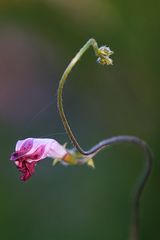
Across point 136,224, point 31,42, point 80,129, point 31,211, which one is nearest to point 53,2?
point 31,42

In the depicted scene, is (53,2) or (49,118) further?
(53,2)

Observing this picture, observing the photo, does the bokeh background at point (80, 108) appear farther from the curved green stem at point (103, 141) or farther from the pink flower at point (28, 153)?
the pink flower at point (28, 153)

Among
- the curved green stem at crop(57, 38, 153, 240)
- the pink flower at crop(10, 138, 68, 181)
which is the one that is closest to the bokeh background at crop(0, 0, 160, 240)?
the curved green stem at crop(57, 38, 153, 240)

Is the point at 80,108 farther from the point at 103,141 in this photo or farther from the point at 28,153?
the point at 28,153

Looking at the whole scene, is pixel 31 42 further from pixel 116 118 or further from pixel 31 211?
pixel 31 211

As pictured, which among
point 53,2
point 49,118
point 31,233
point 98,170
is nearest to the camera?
point 31,233

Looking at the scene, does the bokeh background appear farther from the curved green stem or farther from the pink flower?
the pink flower

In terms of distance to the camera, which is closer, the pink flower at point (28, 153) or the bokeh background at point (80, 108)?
the pink flower at point (28, 153)

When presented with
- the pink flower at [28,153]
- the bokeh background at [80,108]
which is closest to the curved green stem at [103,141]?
the pink flower at [28,153]

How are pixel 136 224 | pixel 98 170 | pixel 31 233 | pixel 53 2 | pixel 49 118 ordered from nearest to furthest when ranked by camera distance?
pixel 136 224 < pixel 31 233 < pixel 98 170 < pixel 49 118 < pixel 53 2

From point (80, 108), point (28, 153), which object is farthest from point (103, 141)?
point (80, 108)
